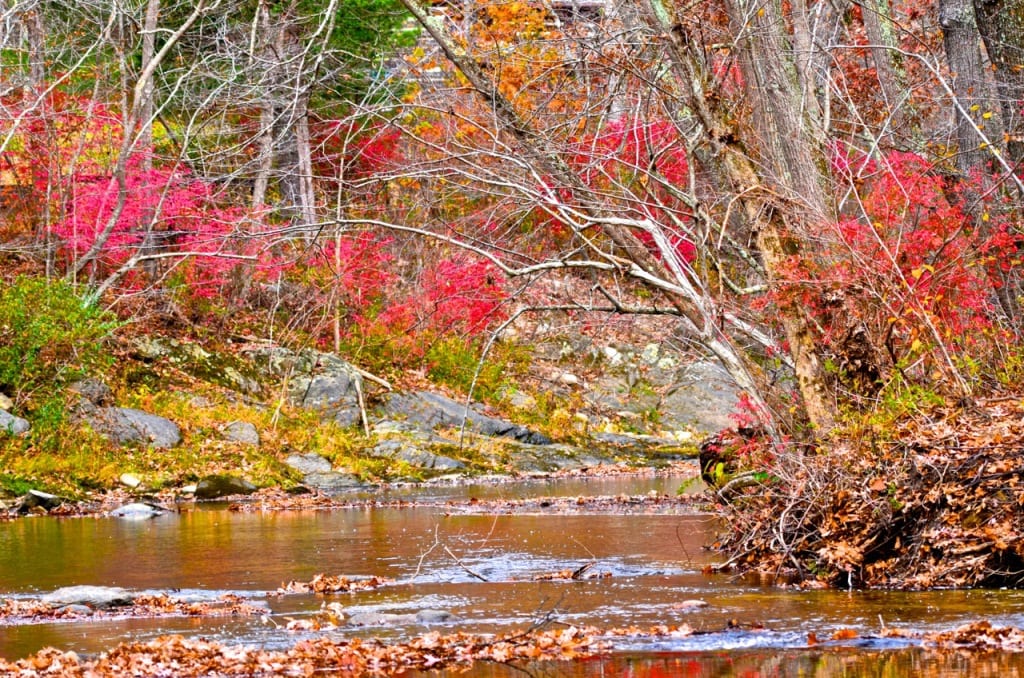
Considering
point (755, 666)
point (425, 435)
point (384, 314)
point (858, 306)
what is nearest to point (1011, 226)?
point (858, 306)

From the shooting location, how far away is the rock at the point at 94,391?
2011 centimetres

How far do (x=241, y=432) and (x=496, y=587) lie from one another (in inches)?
464

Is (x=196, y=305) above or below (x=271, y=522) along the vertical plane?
above

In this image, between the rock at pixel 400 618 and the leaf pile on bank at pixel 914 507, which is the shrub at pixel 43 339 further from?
the leaf pile on bank at pixel 914 507

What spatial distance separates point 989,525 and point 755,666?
2869mm

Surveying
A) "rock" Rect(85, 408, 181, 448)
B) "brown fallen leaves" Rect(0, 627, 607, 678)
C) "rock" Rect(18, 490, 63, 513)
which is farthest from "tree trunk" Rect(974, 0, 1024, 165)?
"rock" Rect(85, 408, 181, 448)

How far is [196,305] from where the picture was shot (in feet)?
82.3

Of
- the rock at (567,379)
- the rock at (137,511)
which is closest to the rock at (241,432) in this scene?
the rock at (137,511)

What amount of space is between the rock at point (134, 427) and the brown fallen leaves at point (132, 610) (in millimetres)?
10683

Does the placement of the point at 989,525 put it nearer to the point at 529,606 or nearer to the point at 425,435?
the point at 529,606

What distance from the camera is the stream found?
7145 millimetres

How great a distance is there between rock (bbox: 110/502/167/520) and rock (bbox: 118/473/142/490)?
1.75 metres

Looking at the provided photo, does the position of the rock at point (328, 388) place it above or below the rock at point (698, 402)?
above

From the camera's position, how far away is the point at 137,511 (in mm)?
16688
